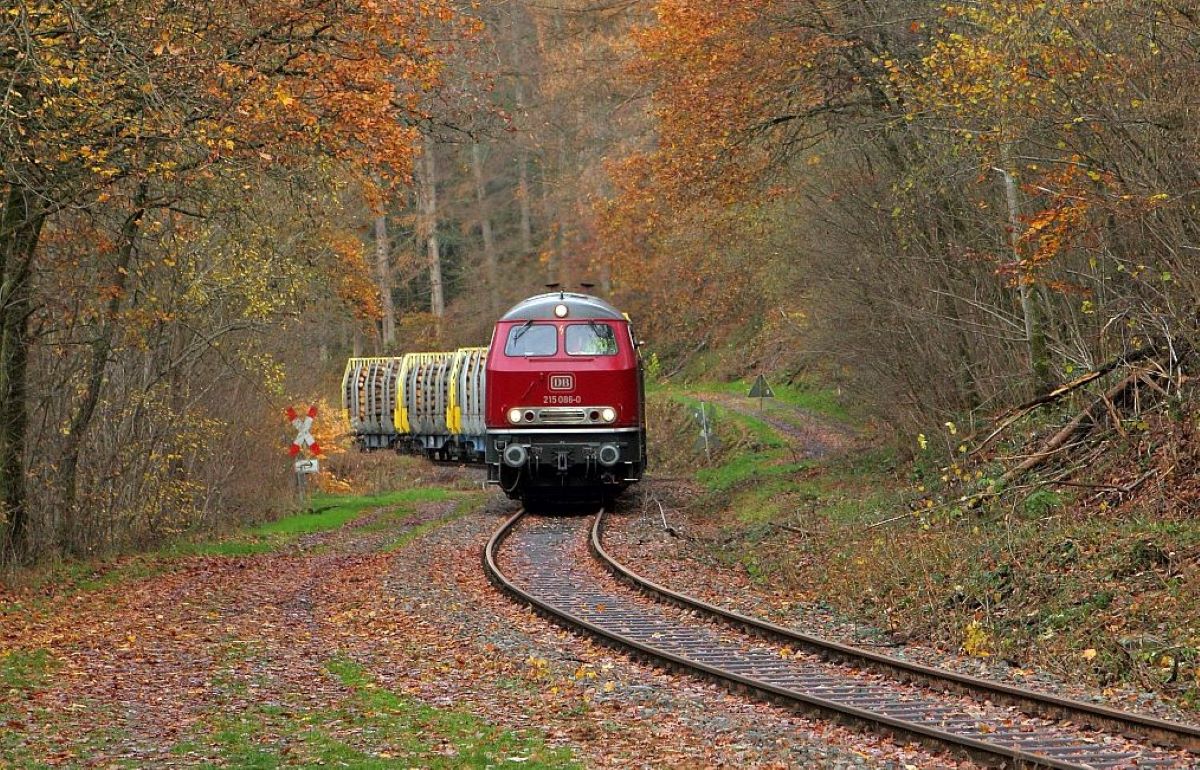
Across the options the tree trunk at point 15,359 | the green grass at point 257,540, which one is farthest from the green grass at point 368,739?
the tree trunk at point 15,359

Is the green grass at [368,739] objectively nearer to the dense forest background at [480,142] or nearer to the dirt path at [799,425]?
the dense forest background at [480,142]

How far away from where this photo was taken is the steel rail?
25.4 ft

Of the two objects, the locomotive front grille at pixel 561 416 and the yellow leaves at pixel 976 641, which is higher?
the locomotive front grille at pixel 561 416

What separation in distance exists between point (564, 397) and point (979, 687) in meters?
13.2

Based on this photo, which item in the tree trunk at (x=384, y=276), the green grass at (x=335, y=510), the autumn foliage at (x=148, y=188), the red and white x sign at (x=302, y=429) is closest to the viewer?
the autumn foliage at (x=148, y=188)

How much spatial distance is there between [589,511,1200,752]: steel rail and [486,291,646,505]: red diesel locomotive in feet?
26.7

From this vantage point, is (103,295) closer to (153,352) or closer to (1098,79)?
(153,352)

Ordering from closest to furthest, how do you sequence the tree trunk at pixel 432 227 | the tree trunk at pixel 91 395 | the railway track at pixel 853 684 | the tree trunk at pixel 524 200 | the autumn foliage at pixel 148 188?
the railway track at pixel 853 684
the autumn foliage at pixel 148 188
the tree trunk at pixel 91 395
the tree trunk at pixel 432 227
the tree trunk at pixel 524 200

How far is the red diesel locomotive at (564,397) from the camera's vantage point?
856 inches

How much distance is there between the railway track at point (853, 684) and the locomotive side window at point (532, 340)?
22.3 feet

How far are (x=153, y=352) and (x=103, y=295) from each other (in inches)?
149

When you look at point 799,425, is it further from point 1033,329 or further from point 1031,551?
point 1031,551

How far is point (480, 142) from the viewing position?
19656mm

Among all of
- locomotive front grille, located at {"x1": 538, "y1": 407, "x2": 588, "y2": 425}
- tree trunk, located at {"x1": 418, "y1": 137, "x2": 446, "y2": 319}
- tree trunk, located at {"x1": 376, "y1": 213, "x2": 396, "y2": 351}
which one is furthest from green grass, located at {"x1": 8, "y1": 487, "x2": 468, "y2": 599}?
tree trunk, located at {"x1": 418, "y1": 137, "x2": 446, "y2": 319}
